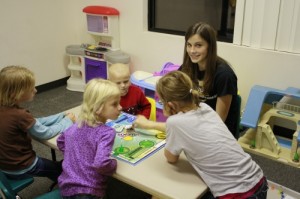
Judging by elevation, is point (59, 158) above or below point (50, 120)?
below

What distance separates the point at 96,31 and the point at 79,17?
47 centimetres

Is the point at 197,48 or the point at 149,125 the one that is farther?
the point at 197,48

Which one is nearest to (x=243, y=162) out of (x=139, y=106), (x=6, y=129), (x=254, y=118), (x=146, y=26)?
(x=139, y=106)

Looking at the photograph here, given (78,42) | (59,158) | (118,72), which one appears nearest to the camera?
(118,72)

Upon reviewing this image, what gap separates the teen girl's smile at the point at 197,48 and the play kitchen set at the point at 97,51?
6.38 feet

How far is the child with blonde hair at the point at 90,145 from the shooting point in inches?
56.1

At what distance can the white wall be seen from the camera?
300 centimetres

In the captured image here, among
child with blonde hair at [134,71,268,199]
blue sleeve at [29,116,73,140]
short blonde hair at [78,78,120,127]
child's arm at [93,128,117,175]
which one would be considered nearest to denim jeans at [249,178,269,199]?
child with blonde hair at [134,71,268,199]

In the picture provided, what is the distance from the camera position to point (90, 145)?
4.70 ft

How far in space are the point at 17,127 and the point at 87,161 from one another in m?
0.48

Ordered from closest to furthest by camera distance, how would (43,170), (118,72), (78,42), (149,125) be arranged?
1. (149,125)
2. (43,170)
3. (118,72)
4. (78,42)

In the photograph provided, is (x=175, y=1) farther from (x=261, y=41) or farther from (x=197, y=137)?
(x=197, y=137)

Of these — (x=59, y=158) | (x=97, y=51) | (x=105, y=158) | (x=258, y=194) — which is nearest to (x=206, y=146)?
(x=258, y=194)

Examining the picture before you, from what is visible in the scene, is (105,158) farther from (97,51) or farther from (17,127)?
(97,51)
